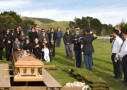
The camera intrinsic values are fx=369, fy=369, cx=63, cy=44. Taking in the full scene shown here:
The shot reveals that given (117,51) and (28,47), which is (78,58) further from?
(117,51)

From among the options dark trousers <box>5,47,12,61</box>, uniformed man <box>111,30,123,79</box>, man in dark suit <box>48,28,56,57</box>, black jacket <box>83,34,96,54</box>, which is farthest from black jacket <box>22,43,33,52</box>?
uniformed man <box>111,30,123,79</box>

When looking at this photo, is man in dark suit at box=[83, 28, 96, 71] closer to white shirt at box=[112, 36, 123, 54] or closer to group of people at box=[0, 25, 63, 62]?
white shirt at box=[112, 36, 123, 54]

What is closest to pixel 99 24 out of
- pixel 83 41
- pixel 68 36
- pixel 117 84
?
pixel 68 36

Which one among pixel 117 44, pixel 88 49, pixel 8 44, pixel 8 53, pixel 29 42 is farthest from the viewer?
pixel 8 44

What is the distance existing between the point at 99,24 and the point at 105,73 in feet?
151

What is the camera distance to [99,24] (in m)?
62.3

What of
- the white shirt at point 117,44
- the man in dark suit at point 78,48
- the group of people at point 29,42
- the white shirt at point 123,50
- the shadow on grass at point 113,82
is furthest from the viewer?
the group of people at point 29,42

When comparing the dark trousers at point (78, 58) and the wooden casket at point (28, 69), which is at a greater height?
the wooden casket at point (28, 69)

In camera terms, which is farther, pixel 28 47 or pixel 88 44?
pixel 28 47

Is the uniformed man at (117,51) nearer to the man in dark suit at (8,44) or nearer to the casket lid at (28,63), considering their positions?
the casket lid at (28,63)

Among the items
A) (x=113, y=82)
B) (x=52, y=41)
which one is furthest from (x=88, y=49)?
(x=52, y=41)

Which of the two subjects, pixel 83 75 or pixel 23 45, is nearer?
pixel 83 75

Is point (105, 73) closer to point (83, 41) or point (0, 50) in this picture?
point (83, 41)

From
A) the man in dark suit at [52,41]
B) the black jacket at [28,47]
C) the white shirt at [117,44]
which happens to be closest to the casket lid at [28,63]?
the white shirt at [117,44]
